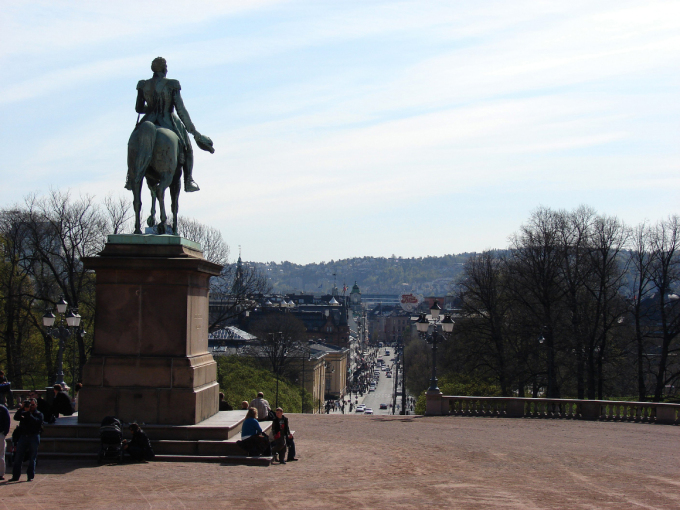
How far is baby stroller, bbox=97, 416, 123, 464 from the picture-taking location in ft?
41.7

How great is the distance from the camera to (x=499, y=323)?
154ft

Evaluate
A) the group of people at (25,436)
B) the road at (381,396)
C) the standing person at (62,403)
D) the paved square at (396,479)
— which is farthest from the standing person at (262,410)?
the road at (381,396)

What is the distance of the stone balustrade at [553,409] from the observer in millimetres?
25047

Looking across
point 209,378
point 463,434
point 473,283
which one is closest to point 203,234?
point 473,283

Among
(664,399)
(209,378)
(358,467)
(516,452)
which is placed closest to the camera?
(358,467)

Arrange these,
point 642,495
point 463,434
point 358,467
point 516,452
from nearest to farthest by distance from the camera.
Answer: point 642,495 → point 358,467 → point 516,452 → point 463,434

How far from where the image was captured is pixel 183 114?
15.7 metres

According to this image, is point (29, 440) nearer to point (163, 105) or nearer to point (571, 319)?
point (163, 105)

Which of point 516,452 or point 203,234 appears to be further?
point 203,234

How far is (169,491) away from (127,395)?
10.9ft

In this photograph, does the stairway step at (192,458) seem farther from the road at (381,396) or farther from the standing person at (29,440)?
the road at (381,396)

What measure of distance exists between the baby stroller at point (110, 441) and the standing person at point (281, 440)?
2714 millimetres

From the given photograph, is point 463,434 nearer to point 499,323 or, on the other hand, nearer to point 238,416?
point 238,416

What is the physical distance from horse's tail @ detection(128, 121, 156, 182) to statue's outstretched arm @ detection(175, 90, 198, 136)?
0.86 metres
